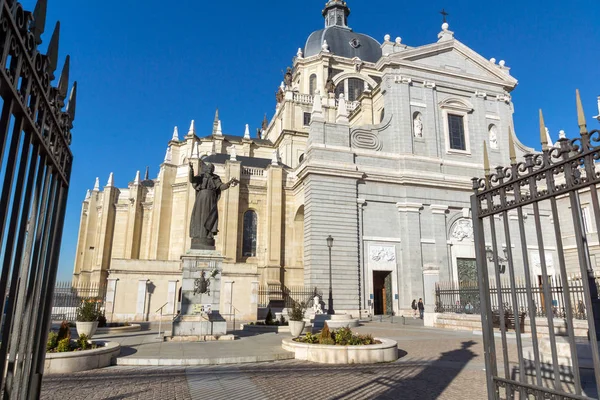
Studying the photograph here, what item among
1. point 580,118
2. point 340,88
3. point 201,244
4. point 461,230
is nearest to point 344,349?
point 201,244

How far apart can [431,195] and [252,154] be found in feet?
68.4

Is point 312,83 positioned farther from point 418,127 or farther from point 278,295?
point 278,295

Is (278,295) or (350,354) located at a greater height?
(278,295)

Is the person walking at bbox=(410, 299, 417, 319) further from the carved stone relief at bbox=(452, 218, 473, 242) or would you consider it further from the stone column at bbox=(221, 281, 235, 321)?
the stone column at bbox=(221, 281, 235, 321)

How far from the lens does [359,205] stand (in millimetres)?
25469

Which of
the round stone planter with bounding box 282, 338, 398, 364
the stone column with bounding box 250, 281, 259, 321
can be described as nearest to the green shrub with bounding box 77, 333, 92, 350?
the round stone planter with bounding box 282, 338, 398, 364

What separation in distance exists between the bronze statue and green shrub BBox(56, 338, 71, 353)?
472cm

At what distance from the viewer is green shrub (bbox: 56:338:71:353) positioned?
25.7 feet

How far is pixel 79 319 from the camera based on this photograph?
11555 mm

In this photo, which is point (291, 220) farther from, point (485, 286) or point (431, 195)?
point (485, 286)

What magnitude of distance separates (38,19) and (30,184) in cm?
83

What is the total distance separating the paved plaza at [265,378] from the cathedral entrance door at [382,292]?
1500cm

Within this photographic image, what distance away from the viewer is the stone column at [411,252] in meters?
24.7

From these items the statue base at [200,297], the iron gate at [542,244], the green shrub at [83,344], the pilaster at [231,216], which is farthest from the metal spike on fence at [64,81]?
the pilaster at [231,216]
